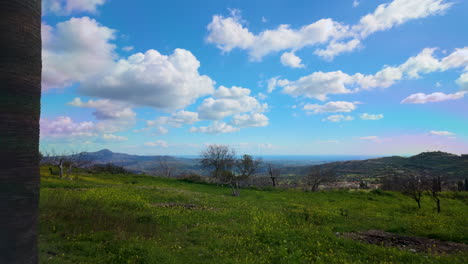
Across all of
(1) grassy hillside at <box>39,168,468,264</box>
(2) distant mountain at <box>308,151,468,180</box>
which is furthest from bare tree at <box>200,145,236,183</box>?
(2) distant mountain at <box>308,151,468,180</box>

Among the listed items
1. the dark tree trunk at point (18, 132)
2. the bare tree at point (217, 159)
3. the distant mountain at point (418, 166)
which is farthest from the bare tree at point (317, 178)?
the distant mountain at point (418, 166)

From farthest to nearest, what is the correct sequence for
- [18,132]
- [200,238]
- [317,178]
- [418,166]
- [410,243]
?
1. [418,166]
2. [317,178]
3. [410,243]
4. [200,238]
5. [18,132]

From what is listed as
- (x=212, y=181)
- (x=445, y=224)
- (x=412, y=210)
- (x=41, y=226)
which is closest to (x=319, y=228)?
(x=445, y=224)

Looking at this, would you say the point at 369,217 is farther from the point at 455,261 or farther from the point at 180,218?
the point at 180,218

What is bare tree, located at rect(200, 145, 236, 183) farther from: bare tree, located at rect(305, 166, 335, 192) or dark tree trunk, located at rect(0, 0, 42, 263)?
Result: dark tree trunk, located at rect(0, 0, 42, 263)

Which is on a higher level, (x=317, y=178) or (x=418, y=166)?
(x=317, y=178)

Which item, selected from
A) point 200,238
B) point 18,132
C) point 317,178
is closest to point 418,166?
point 317,178

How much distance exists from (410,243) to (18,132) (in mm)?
17134

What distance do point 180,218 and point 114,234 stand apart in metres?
5.34

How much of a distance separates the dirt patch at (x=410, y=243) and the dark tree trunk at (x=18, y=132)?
14.4 meters

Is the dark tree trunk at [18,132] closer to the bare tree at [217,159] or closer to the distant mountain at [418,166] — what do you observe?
the bare tree at [217,159]

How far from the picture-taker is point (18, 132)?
3238 mm

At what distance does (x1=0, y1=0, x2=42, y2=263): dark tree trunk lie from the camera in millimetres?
3068

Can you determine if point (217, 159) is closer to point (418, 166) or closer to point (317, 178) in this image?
point (317, 178)
